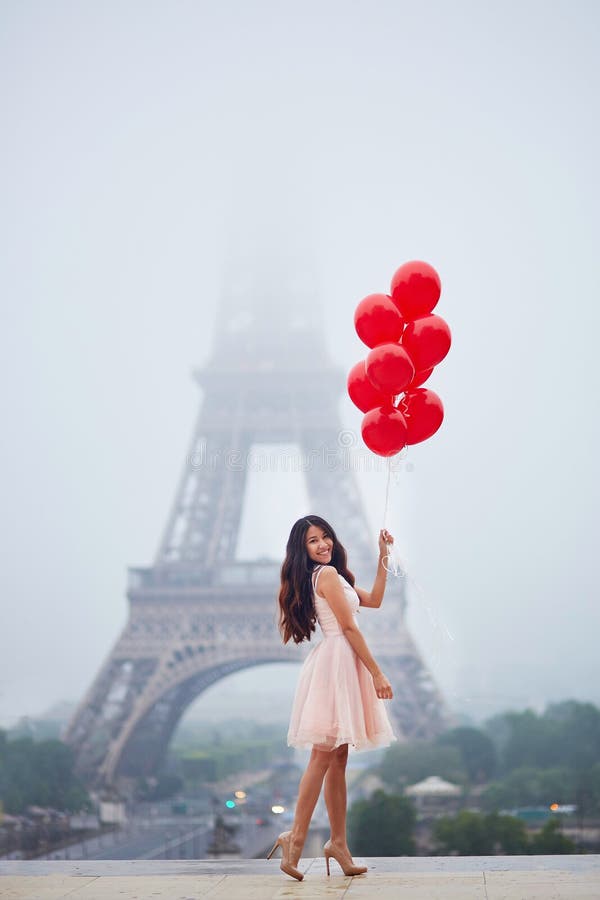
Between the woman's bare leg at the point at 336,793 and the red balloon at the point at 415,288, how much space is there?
1.69 meters

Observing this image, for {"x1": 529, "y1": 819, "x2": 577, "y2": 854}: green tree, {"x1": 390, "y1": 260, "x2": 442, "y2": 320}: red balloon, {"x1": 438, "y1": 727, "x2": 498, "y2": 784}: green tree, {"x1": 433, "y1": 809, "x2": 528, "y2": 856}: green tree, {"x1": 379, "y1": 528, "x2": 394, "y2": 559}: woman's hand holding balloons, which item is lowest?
{"x1": 379, "y1": 528, "x2": 394, "y2": 559}: woman's hand holding balloons

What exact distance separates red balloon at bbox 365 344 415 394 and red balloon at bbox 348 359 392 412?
17 centimetres

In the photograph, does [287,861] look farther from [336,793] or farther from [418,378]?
[418,378]

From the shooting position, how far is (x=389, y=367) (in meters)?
4.05

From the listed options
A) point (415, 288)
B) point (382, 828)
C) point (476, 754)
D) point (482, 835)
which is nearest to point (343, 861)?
point (415, 288)

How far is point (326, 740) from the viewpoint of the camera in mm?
3633

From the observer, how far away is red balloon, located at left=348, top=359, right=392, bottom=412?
14.2ft

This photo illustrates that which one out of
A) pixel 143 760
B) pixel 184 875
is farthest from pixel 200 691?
pixel 184 875

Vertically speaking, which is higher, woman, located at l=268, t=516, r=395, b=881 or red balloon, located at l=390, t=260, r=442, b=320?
red balloon, located at l=390, t=260, r=442, b=320

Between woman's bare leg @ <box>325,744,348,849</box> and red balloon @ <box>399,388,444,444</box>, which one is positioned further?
red balloon @ <box>399,388,444,444</box>

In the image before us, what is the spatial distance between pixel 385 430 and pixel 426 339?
0.39m

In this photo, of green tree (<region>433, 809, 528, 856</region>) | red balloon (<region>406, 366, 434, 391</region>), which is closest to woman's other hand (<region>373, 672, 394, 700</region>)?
red balloon (<region>406, 366, 434, 391</region>)

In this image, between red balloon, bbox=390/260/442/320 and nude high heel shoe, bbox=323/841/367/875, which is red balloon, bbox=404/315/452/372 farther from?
nude high heel shoe, bbox=323/841/367/875

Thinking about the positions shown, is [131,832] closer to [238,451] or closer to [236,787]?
[238,451]
